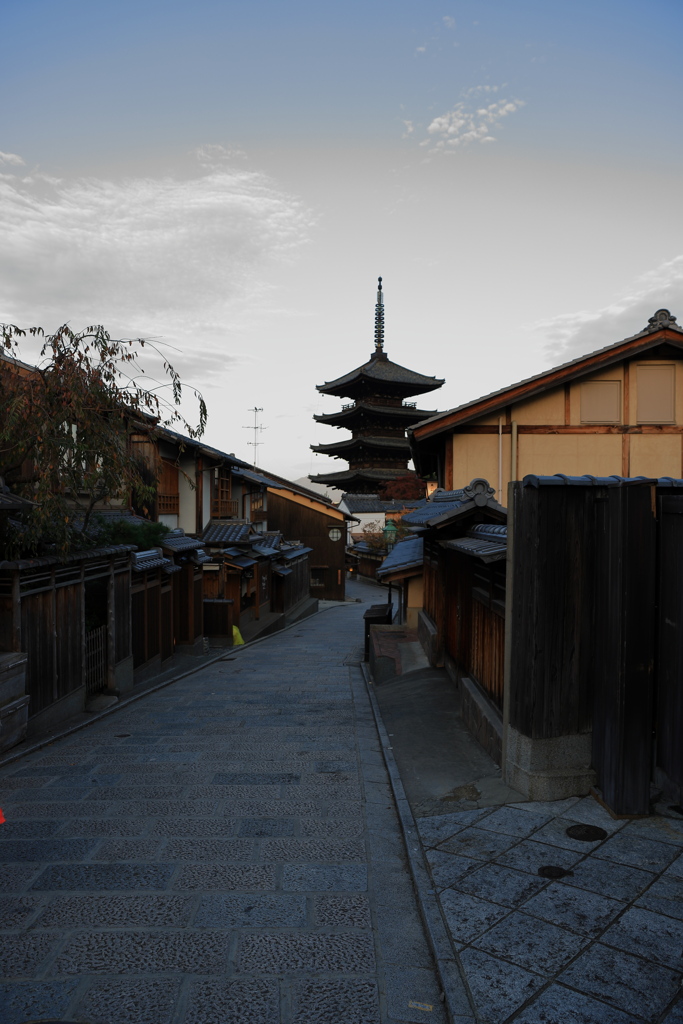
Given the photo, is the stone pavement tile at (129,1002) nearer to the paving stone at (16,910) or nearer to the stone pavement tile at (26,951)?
A: the stone pavement tile at (26,951)

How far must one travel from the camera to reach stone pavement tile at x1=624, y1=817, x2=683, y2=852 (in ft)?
18.1

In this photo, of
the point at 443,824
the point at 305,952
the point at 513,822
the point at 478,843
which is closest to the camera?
the point at 305,952

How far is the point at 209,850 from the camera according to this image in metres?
6.00

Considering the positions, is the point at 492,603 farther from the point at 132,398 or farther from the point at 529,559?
the point at 132,398

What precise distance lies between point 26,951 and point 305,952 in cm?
185

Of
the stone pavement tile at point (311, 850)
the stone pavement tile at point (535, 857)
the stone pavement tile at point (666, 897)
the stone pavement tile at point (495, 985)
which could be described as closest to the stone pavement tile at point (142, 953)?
the stone pavement tile at point (311, 850)

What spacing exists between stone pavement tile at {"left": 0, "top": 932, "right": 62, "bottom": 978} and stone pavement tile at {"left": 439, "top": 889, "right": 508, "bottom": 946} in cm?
269

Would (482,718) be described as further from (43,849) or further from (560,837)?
(43,849)

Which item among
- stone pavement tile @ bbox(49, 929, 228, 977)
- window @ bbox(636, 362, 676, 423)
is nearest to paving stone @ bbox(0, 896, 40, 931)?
stone pavement tile @ bbox(49, 929, 228, 977)

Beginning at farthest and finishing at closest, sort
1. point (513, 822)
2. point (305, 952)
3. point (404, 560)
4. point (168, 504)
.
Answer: point (168, 504)
point (404, 560)
point (513, 822)
point (305, 952)

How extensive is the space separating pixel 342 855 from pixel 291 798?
1466 mm

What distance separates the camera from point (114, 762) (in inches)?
346

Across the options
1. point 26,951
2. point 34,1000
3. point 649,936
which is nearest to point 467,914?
point 649,936

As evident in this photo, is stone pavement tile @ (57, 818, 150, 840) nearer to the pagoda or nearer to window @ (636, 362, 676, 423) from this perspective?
window @ (636, 362, 676, 423)
